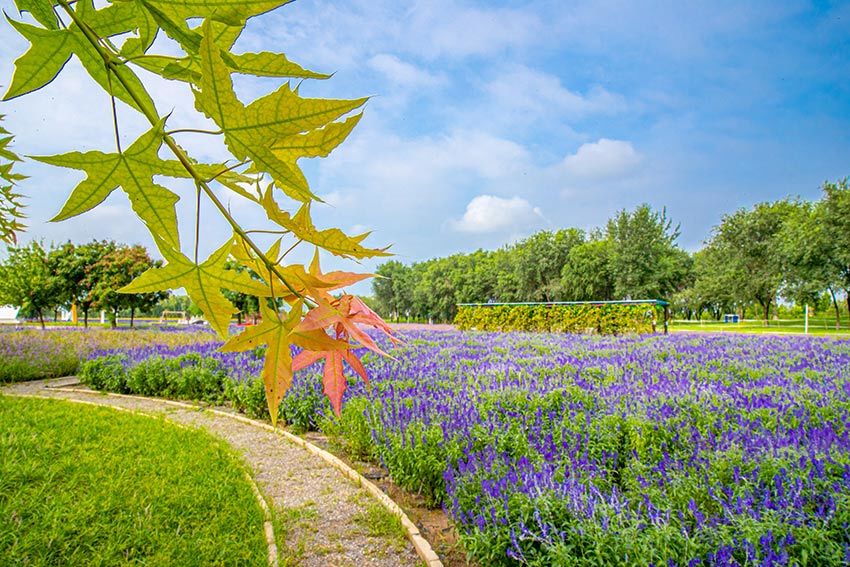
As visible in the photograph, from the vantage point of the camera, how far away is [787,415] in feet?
13.9

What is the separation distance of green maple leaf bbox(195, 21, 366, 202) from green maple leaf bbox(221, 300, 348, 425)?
0.13 m

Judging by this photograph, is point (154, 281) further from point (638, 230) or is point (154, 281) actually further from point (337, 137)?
point (638, 230)

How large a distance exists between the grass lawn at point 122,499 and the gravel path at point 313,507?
245 millimetres

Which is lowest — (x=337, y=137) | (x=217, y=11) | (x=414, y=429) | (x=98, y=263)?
(x=414, y=429)

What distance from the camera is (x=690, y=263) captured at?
174 feet

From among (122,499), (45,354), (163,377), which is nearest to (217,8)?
(122,499)

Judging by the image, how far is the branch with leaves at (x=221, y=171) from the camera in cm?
40

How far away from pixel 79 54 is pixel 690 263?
60684mm

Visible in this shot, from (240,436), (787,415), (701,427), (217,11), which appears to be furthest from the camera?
(240,436)

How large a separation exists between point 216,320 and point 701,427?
4.41 metres

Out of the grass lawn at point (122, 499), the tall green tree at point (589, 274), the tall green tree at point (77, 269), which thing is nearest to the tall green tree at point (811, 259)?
the tall green tree at point (589, 274)

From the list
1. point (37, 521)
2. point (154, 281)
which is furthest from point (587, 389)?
point (154, 281)

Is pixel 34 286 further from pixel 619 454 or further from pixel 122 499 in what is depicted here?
pixel 619 454

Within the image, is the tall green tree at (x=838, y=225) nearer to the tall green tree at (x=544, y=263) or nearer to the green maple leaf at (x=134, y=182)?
the tall green tree at (x=544, y=263)
